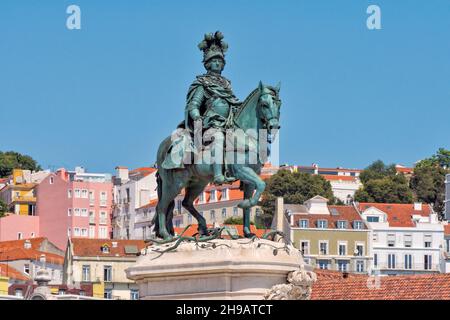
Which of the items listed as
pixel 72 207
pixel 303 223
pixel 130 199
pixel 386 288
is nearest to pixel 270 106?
pixel 386 288

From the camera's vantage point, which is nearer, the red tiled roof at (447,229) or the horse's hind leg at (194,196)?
the horse's hind leg at (194,196)

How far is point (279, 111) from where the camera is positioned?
112ft

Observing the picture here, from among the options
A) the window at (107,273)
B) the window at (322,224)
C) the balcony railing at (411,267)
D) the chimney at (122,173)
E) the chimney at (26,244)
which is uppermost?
the chimney at (122,173)

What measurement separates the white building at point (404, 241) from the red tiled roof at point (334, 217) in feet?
5.61

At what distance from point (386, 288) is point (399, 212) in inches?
4326

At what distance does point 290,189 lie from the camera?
170 metres

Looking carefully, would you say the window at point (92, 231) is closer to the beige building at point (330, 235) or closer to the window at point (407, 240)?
the beige building at point (330, 235)

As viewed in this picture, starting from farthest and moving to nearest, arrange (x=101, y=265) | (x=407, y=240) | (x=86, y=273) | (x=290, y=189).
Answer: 1. (x=290, y=189)
2. (x=407, y=240)
3. (x=86, y=273)
4. (x=101, y=265)

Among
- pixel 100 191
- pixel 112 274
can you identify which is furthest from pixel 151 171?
pixel 112 274

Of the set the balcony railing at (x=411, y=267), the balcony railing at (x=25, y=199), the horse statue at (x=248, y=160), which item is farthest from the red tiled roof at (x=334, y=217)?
the horse statue at (x=248, y=160)

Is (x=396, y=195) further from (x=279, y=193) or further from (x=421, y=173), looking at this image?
(x=279, y=193)

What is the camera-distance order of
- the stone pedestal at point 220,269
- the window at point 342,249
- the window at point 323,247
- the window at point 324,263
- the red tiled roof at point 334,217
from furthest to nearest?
the window at point 342,249
the red tiled roof at point 334,217
the window at point 323,247
the window at point 324,263
the stone pedestal at point 220,269

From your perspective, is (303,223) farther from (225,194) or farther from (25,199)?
(25,199)

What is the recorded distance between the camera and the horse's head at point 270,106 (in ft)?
112
